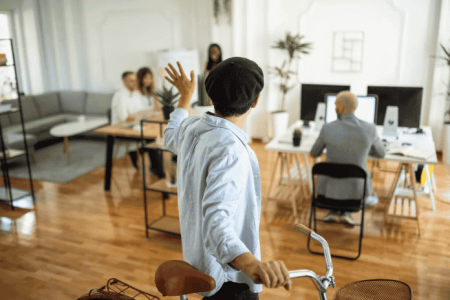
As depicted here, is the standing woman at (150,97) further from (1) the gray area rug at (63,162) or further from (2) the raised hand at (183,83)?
(2) the raised hand at (183,83)

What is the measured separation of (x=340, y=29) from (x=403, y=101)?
2377 mm

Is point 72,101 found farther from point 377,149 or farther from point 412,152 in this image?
point 412,152

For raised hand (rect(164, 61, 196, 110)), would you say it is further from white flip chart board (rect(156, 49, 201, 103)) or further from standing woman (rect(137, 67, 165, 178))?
white flip chart board (rect(156, 49, 201, 103))

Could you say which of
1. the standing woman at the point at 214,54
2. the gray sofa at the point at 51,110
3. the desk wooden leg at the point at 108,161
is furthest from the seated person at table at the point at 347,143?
the gray sofa at the point at 51,110

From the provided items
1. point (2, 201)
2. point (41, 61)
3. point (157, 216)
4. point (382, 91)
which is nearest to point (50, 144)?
point (41, 61)

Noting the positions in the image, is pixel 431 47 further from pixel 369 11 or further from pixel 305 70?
pixel 305 70

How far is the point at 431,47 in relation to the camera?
18.4 ft

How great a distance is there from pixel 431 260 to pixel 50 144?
6162 millimetres

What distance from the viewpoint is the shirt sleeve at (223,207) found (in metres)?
1.05

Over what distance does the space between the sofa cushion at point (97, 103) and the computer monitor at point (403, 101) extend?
4822 millimetres

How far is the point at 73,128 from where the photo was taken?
242 inches

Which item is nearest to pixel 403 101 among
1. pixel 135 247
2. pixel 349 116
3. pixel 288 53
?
pixel 349 116

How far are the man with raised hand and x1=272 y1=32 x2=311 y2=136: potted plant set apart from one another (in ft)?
16.1

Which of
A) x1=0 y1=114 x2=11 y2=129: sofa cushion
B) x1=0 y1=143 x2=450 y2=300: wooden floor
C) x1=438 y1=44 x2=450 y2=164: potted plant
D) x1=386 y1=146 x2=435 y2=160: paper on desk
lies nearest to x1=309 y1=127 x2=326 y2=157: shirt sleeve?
x1=386 y1=146 x2=435 y2=160: paper on desk
